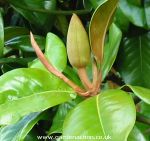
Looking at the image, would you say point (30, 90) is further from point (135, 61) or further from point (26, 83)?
point (135, 61)

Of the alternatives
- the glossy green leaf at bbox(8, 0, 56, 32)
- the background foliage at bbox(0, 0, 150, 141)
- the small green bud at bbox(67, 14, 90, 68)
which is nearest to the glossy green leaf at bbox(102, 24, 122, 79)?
the background foliage at bbox(0, 0, 150, 141)

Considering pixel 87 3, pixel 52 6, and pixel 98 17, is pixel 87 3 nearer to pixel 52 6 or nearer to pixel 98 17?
pixel 52 6

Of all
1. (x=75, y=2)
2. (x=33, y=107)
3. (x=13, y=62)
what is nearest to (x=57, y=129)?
(x=33, y=107)

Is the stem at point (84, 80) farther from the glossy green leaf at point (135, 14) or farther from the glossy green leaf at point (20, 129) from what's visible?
the glossy green leaf at point (135, 14)

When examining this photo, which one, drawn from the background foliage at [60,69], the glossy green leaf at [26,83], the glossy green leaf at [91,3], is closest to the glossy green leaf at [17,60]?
the background foliage at [60,69]

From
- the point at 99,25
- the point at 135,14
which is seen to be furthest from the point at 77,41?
the point at 135,14
